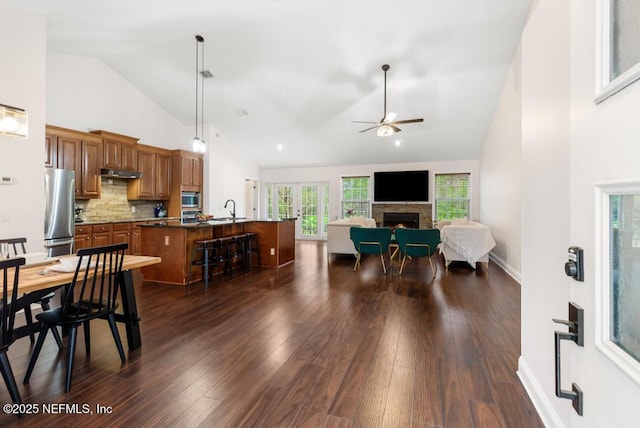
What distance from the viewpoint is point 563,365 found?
58.6 inches

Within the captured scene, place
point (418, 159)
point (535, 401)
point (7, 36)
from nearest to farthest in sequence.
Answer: point (535, 401) → point (7, 36) → point (418, 159)

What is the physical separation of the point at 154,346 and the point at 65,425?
3.01 ft

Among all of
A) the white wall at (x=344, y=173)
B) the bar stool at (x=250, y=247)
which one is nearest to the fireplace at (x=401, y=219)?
the white wall at (x=344, y=173)

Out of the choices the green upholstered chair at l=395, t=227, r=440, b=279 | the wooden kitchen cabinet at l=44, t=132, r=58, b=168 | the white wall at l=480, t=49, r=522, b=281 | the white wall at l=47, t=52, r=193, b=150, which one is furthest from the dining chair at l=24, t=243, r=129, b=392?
the white wall at l=480, t=49, r=522, b=281

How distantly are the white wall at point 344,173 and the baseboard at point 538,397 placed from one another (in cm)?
712

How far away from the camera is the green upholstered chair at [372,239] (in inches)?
208

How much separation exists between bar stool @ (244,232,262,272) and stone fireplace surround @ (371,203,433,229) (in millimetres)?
4567

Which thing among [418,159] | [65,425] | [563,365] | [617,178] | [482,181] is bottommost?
[65,425]

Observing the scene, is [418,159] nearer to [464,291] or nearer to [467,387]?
[464,291]

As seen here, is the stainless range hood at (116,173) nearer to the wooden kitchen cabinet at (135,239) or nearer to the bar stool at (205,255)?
the wooden kitchen cabinet at (135,239)

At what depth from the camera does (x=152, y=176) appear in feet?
22.2

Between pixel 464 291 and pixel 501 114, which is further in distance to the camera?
pixel 501 114

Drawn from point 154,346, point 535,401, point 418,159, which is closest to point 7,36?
point 154,346

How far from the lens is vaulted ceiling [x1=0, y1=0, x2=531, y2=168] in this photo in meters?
3.99
